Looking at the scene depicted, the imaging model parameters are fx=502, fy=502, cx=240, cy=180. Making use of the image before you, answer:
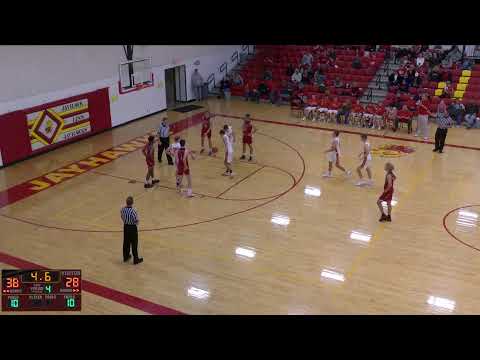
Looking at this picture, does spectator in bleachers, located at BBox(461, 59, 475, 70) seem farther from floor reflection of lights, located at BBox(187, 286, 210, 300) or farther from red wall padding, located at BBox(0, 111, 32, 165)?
floor reflection of lights, located at BBox(187, 286, 210, 300)

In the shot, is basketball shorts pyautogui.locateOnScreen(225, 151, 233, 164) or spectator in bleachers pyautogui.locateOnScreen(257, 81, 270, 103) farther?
spectator in bleachers pyautogui.locateOnScreen(257, 81, 270, 103)

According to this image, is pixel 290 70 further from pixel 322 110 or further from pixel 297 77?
pixel 322 110

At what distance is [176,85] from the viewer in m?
25.1

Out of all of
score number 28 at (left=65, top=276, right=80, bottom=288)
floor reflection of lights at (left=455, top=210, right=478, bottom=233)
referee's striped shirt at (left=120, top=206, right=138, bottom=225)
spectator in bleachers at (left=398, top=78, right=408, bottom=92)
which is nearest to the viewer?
score number 28 at (left=65, top=276, right=80, bottom=288)

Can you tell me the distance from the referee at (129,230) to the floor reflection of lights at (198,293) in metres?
1.48

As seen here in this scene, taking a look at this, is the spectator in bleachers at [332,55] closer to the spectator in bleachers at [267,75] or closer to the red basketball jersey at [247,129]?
the spectator in bleachers at [267,75]

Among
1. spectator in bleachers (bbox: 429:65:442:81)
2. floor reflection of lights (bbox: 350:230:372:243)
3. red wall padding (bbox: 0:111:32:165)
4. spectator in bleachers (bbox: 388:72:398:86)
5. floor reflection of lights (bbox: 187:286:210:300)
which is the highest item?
spectator in bleachers (bbox: 429:65:442:81)

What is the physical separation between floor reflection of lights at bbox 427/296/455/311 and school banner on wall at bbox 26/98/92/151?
530 inches

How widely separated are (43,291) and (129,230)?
210cm

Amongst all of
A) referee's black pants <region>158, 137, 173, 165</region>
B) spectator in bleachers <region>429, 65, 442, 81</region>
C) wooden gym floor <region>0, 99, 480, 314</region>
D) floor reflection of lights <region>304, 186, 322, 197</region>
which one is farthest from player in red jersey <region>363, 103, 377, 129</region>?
referee's black pants <region>158, 137, 173, 165</region>

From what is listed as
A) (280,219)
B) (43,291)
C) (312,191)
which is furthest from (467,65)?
(43,291)

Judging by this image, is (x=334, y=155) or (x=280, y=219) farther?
(x=334, y=155)

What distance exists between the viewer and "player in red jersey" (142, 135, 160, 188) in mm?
13414

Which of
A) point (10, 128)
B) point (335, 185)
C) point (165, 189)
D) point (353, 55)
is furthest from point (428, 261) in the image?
point (353, 55)
